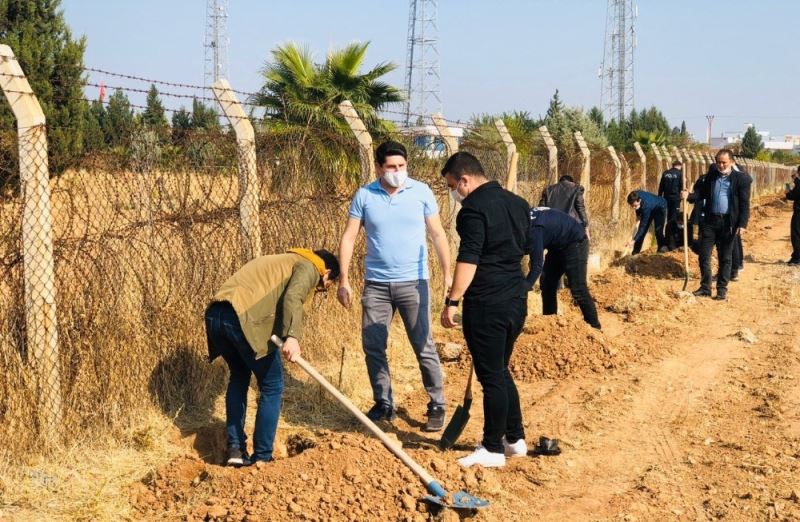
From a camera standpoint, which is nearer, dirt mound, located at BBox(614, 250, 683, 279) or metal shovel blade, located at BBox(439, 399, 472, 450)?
metal shovel blade, located at BBox(439, 399, 472, 450)

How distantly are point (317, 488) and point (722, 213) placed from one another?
794 centimetres

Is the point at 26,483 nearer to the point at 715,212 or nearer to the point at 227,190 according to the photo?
the point at 227,190

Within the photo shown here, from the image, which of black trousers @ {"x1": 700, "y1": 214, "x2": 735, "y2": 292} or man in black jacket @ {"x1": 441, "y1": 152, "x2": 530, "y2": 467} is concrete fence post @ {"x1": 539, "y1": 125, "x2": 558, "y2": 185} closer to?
black trousers @ {"x1": 700, "y1": 214, "x2": 735, "y2": 292}

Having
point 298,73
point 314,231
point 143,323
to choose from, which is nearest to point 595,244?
point 298,73

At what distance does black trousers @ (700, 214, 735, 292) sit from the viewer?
10.5m

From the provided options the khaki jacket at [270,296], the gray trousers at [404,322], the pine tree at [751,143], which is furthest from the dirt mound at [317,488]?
the pine tree at [751,143]

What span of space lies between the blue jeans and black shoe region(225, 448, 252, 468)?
0.03 m

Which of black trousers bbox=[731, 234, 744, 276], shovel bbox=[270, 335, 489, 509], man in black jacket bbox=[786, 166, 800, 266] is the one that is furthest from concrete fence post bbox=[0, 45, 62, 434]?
man in black jacket bbox=[786, 166, 800, 266]

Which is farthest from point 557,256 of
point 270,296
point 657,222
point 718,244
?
point 657,222

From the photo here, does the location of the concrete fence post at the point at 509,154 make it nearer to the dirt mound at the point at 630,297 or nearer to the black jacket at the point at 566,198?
the black jacket at the point at 566,198

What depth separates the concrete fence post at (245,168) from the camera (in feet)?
20.0

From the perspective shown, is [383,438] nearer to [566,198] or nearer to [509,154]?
[566,198]

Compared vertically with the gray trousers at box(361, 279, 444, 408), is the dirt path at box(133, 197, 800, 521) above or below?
below

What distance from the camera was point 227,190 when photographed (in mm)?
6363
